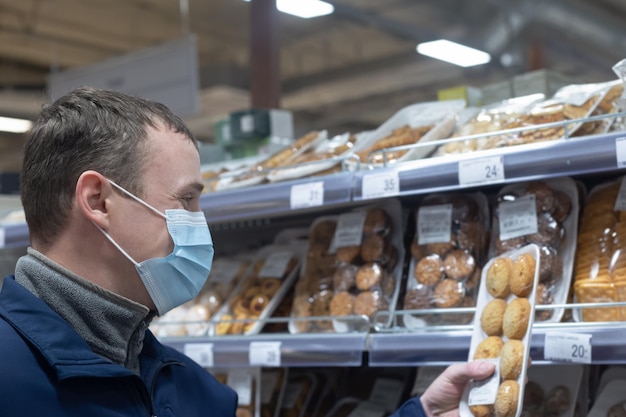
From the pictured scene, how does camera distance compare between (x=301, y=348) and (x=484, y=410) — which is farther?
(x=301, y=348)

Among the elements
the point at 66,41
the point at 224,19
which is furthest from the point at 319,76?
the point at 66,41

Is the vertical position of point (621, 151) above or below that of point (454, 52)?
below

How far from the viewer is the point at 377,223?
249 centimetres

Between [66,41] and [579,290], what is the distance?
932 centimetres

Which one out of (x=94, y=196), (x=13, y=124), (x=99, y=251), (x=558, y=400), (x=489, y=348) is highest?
(x=13, y=124)

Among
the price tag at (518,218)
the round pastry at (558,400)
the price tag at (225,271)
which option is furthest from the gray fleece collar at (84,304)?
the price tag at (225,271)

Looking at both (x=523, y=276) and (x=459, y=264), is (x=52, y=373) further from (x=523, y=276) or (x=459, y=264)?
(x=459, y=264)

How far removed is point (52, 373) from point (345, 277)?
45.9 inches

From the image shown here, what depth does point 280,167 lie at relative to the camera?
254 cm

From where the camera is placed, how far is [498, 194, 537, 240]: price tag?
214 centimetres

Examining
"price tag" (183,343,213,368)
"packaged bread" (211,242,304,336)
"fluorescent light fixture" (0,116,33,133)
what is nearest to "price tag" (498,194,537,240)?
"packaged bread" (211,242,304,336)

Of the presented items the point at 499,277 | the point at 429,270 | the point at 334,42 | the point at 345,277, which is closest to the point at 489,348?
the point at 499,277

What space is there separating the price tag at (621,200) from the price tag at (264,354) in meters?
0.98

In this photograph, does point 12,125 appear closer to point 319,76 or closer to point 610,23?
point 319,76
